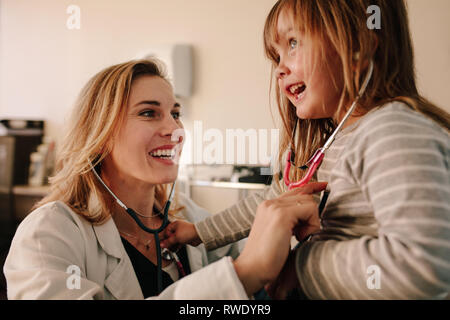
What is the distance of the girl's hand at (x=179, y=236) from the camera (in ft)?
3.11

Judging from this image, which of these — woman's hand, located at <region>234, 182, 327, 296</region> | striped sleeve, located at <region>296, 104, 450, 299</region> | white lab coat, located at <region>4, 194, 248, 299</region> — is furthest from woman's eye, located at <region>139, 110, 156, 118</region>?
striped sleeve, located at <region>296, 104, 450, 299</region>

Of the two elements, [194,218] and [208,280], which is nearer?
[208,280]

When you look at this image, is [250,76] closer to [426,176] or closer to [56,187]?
[56,187]

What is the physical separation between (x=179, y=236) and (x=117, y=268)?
186mm

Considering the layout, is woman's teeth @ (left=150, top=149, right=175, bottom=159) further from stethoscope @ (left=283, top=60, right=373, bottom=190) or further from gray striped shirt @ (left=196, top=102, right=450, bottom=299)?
gray striped shirt @ (left=196, top=102, right=450, bottom=299)

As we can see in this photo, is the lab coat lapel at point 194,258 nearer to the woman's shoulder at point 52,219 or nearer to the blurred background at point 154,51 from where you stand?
the woman's shoulder at point 52,219

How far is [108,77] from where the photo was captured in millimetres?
1042

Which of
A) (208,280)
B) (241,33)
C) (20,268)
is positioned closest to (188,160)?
(241,33)

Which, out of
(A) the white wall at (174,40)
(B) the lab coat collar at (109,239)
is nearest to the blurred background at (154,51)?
(A) the white wall at (174,40)

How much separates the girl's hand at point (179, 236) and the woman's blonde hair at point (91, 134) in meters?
0.19

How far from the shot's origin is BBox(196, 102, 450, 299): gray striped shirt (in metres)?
0.47

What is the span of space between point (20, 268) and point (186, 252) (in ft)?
1.58

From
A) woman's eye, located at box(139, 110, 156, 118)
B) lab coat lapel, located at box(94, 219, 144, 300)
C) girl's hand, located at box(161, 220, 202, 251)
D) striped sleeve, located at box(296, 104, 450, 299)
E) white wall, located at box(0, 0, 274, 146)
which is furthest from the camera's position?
white wall, located at box(0, 0, 274, 146)

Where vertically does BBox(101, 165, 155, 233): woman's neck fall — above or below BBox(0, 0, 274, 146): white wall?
below
